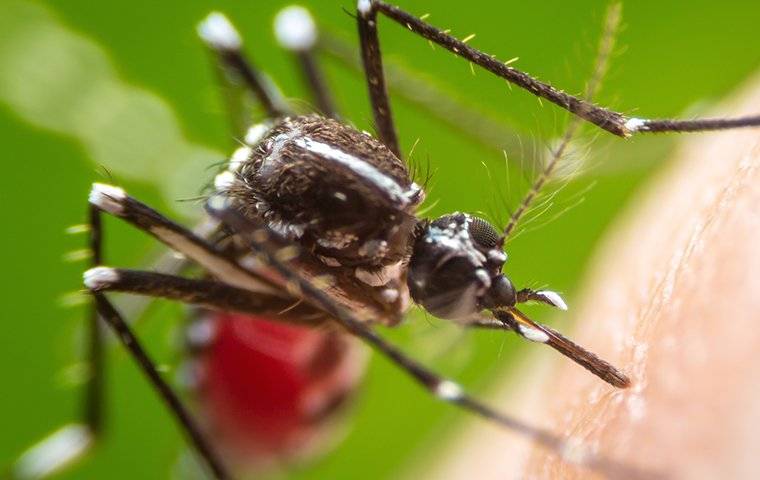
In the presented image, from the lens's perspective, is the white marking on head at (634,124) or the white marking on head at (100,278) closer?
the white marking on head at (634,124)

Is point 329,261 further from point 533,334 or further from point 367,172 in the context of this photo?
point 533,334

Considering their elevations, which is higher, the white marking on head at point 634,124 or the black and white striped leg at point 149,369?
the white marking on head at point 634,124

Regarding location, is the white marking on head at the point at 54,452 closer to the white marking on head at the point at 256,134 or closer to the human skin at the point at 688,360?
the white marking on head at the point at 256,134

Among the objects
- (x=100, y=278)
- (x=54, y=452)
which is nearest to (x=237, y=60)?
(x=100, y=278)

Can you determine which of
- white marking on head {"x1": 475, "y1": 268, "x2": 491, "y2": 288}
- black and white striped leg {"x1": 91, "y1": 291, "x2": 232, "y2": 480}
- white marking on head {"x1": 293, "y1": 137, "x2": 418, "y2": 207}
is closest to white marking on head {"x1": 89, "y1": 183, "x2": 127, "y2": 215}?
black and white striped leg {"x1": 91, "y1": 291, "x2": 232, "y2": 480}

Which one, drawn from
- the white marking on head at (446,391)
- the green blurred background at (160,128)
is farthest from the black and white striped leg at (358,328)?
the green blurred background at (160,128)

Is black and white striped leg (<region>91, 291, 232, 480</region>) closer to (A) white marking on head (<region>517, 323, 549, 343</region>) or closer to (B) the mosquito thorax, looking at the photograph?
(B) the mosquito thorax
